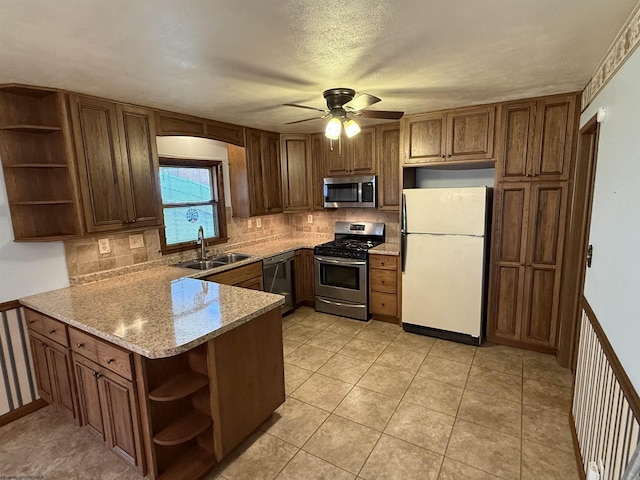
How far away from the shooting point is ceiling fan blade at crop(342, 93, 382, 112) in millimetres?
2113

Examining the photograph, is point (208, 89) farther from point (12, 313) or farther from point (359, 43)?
point (12, 313)

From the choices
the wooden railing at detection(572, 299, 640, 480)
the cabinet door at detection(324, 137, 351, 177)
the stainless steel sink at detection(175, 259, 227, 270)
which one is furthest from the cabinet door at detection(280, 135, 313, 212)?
the wooden railing at detection(572, 299, 640, 480)

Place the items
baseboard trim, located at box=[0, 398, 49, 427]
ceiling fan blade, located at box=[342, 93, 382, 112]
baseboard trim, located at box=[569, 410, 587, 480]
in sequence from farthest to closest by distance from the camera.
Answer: baseboard trim, located at box=[0, 398, 49, 427] < ceiling fan blade, located at box=[342, 93, 382, 112] < baseboard trim, located at box=[569, 410, 587, 480]

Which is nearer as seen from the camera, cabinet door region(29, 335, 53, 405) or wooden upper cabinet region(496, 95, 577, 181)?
cabinet door region(29, 335, 53, 405)

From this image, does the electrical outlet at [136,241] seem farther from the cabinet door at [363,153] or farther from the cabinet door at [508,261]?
the cabinet door at [508,261]

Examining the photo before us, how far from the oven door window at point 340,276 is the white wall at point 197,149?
1.44 m

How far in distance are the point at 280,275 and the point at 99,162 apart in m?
2.17

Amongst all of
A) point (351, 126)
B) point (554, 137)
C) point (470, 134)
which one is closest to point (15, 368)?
point (351, 126)

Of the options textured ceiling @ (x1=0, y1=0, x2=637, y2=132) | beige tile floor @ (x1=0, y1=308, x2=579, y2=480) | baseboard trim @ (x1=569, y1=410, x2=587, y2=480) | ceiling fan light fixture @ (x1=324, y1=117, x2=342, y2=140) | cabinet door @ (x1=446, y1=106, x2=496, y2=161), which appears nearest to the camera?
textured ceiling @ (x1=0, y1=0, x2=637, y2=132)

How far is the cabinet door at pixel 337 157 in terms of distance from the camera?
4168 mm

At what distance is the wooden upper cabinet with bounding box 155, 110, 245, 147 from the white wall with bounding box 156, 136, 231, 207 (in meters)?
0.20

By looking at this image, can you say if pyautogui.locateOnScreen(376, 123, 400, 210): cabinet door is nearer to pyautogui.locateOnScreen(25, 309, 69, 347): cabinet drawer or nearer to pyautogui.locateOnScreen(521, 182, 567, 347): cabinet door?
pyautogui.locateOnScreen(521, 182, 567, 347): cabinet door

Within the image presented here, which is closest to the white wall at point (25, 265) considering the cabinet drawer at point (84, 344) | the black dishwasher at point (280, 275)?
the cabinet drawer at point (84, 344)

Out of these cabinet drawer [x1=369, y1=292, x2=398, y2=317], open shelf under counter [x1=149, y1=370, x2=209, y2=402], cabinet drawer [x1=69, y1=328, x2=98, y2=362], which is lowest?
cabinet drawer [x1=369, y1=292, x2=398, y2=317]
